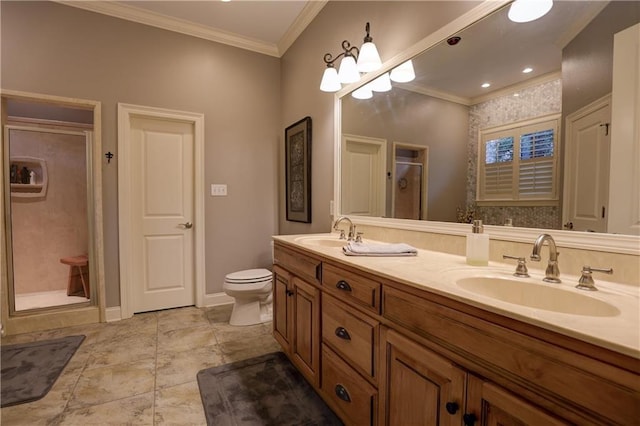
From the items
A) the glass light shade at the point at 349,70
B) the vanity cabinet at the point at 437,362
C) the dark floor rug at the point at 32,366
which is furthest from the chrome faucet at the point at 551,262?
the dark floor rug at the point at 32,366

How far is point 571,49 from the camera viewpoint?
1.02 m

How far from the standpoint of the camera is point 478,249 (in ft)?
3.84

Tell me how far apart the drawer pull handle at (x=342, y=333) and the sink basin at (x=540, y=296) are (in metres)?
0.53

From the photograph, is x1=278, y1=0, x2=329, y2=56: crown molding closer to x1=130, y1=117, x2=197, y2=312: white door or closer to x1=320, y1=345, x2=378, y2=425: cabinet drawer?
x1=130, y1=117, x2=197, y2=312: white door

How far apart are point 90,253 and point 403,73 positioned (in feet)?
10.1

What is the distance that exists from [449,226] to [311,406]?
122 centimetres

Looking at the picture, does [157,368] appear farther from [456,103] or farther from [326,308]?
[456,103]

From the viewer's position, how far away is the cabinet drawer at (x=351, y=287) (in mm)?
1102

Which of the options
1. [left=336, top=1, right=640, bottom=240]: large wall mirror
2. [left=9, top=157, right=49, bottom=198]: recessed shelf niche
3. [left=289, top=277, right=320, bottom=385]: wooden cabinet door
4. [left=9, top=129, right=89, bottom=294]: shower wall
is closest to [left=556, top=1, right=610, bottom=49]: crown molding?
[left=336, top=1, right=640, bottom=240]: large wall mirror

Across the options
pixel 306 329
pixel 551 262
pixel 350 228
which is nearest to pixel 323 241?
pixel 350 228

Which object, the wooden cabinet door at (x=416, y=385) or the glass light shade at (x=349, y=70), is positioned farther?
the glass light shade at (x=349, y=70)

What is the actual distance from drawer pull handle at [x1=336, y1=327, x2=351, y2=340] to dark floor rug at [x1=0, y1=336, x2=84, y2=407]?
1.76 metres

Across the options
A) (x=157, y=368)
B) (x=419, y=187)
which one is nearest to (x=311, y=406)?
(x=157, y=368)

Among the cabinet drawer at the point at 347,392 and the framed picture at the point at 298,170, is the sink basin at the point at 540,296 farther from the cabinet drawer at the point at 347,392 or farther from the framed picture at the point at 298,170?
the framed picture at the point at 298,170
